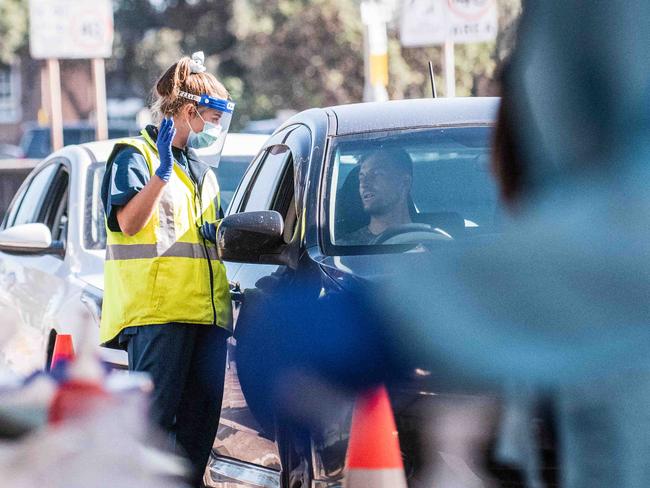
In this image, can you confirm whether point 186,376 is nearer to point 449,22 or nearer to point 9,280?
point 9,280

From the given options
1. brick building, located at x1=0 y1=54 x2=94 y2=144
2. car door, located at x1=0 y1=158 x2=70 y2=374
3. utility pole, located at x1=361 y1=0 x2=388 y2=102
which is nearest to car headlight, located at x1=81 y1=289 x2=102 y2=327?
car door, located at x1=0 y1=158 x2=70 y2=374

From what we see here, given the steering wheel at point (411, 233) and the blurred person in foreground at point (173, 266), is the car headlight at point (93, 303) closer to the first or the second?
the blurred person in foreground at point (173, 266)

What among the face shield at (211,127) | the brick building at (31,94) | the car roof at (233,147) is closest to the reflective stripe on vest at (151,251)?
the face shield at (211,127)

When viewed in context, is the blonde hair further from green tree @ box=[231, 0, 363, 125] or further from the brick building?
the brick building

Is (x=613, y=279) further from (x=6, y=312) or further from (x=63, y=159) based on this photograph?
(x=63, y=159)

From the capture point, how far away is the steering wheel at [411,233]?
14.8 feet

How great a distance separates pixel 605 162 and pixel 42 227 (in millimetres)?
4907

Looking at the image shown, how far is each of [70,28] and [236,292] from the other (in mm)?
9624

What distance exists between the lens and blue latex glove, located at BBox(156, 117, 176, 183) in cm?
465

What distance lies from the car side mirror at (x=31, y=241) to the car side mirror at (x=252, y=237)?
101 inches

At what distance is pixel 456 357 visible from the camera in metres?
3.13

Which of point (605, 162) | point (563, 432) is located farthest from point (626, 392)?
point (605, 162)

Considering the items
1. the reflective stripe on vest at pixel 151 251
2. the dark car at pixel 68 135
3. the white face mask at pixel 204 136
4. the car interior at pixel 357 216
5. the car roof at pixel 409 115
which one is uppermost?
the car roof at pixel 409 115

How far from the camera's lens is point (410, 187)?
195 inches
